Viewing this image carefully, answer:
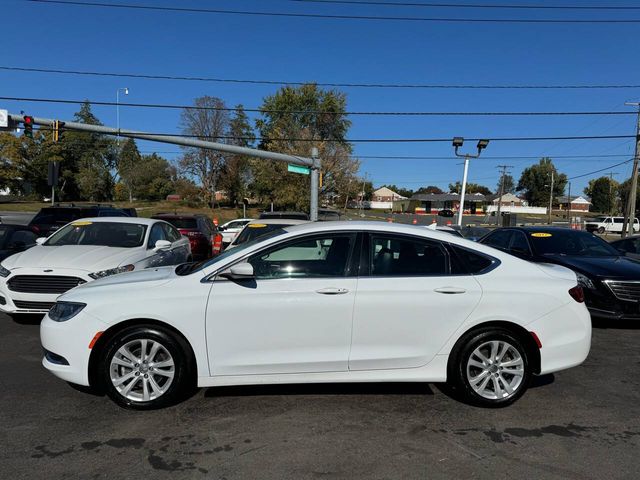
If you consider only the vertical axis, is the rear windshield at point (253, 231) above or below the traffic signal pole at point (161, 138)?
below

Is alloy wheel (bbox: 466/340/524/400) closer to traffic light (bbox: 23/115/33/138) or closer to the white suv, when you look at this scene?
traffic light (bbox: 23/115/33/138)

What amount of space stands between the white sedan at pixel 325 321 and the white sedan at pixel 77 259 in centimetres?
253

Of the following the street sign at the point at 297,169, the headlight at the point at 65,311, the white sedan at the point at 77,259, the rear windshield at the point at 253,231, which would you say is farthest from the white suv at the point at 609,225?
the headlight at the point at 65,311

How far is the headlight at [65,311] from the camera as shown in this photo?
13.1 feet

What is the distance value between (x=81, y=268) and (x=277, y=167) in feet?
145

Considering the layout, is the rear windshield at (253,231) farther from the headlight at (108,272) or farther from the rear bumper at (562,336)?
the rear bumper at (562,336)

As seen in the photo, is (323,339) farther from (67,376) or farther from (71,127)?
(71,127)

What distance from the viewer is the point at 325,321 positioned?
13.0 feet

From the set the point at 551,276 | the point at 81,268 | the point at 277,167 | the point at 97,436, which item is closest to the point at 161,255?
the point at 81,268

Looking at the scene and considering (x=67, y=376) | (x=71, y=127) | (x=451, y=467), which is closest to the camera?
(x=451, y=467)

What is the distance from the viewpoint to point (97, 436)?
3.57 meters

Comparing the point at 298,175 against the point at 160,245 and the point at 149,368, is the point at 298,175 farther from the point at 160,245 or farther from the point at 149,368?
the point at 149,368

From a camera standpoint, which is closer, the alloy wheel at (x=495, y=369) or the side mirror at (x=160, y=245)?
the alloy wheel at (x=495, y=369)

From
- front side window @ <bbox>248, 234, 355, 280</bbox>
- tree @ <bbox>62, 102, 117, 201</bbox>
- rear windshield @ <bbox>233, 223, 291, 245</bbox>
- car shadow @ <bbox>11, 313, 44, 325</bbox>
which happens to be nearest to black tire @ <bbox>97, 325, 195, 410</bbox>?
front side window @ <bbox>248, 234, 355, 280</bbox>
